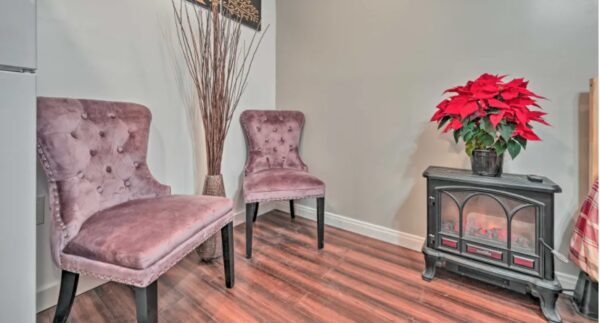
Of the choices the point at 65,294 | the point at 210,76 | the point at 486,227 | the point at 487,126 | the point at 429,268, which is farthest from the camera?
the point at 210,76

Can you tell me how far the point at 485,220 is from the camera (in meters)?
1.47

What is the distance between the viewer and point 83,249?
0.98 meters

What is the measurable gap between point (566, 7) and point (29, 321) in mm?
2557

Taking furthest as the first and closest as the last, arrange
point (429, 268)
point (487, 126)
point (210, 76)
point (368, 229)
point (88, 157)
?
point (368, 229) → point (210, 76) → point (429, 268) → point (487, 126) → point (88, 157)

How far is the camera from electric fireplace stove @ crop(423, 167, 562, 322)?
4.21 ft

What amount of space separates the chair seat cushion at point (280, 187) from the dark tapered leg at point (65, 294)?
94cm

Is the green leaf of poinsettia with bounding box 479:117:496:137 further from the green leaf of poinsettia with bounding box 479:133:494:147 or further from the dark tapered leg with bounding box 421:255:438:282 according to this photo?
the dark tapered leg with bounding box 421:255:438:282

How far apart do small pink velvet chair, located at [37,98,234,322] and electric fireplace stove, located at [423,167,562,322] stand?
1188mm

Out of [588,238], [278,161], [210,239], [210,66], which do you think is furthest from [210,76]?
[588,238]

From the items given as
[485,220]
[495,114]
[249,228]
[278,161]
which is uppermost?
[495,114]

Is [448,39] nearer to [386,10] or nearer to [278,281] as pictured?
[386,10]

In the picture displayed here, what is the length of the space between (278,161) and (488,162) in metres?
1.50

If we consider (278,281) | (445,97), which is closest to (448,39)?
(445,97)

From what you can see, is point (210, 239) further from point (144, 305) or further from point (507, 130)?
point (507, 130)
